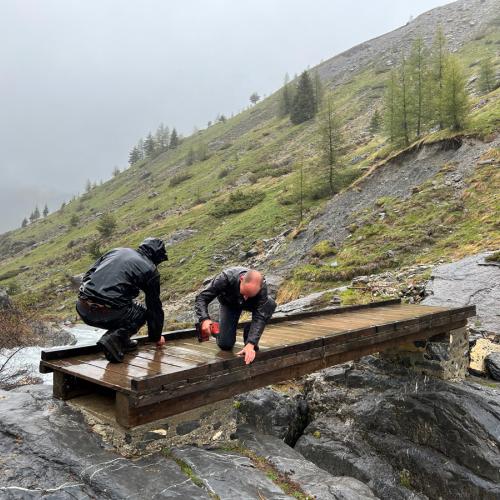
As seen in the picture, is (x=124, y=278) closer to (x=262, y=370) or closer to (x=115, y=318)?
(x=115, y=318)

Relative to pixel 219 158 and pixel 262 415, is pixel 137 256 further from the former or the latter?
pixel 219 158

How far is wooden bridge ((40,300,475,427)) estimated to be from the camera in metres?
5.13

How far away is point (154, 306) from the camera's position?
21.3ft

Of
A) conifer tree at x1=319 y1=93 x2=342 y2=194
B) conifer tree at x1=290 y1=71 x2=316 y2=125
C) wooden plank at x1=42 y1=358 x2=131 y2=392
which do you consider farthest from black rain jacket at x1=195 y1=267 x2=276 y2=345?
conifer tree at x1=290 y1=71 x2=316 y2=125

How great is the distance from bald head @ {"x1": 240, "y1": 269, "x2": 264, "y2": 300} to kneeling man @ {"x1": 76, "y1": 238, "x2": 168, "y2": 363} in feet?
4.35

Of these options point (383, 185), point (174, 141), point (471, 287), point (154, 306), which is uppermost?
point (174, 141)

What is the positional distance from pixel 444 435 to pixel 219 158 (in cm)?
8708

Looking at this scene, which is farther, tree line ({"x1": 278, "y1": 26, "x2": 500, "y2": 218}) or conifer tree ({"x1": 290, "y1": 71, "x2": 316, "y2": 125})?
conifer tree ({"x1": 290, "y1": 71, "x2": 316, "y2": 125})

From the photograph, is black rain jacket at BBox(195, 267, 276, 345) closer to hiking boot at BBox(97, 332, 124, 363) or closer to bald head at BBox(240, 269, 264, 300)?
bald head at BBox(240, 269, 264, 300)

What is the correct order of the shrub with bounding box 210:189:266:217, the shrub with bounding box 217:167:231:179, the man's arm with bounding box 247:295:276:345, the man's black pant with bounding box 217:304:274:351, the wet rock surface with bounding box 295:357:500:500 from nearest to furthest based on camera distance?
the man's arm with bounding box 247:295:276:345 < the man's black pant with bounding box 217:304:274:351 < the wet rock surface with bounding box 295:357:500:500 < the shrub with bounding box 210:189:266:217 < the shrub with bounding box 217:167:231:179

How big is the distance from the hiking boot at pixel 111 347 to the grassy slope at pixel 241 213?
52.1ft

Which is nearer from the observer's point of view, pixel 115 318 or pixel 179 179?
pixel 115 318

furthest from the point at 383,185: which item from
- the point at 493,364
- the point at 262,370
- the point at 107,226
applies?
the point at 107,226

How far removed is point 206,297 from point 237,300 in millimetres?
564
